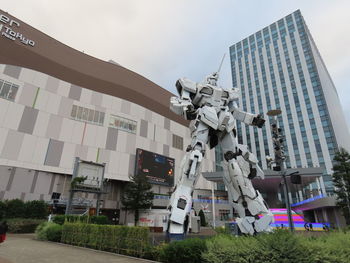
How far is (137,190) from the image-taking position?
97.5 feet

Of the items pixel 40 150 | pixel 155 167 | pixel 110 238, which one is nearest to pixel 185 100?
pixel 110 238

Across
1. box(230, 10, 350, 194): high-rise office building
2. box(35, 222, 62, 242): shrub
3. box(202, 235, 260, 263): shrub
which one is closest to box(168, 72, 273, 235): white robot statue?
box(202, 235, 260, 263): shrub

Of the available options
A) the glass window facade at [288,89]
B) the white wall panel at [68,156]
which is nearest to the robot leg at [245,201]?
the white wall panel at [68,156]

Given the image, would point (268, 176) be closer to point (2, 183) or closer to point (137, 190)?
point (137, 190)

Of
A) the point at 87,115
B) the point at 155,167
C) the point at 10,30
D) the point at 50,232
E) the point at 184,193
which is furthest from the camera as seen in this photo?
the point at 155,167

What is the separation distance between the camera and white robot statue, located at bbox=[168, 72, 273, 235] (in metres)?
7.72

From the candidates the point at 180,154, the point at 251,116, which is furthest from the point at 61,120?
the point at 251,116

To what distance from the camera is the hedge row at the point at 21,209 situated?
21806 millimetres

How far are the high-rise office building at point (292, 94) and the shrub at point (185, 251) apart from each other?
195ft

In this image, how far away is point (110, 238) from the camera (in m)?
8.70

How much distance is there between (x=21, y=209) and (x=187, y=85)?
24.2 m

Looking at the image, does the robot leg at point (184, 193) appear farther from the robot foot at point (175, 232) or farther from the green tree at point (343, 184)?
the green tree at point (343, 184)

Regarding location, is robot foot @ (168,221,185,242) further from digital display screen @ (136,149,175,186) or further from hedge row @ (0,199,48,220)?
digital display screen @ (136,149,175,186)

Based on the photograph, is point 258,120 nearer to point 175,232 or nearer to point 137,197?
point 175,232
